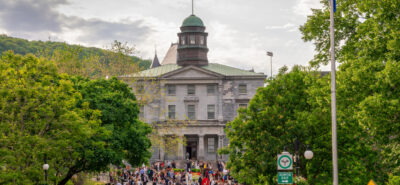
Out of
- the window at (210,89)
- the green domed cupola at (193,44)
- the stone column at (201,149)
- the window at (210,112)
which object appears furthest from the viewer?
the green domed cupola at (193,44)

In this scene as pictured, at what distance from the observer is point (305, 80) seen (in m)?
28.1

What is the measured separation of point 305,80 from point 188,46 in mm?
50274

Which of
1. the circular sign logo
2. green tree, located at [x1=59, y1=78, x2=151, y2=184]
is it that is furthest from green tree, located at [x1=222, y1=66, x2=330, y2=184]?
green tree, located at [x1=59, y1=78, x2=151, y2=184]

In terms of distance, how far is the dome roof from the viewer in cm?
7788

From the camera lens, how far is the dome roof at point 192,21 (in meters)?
77.9

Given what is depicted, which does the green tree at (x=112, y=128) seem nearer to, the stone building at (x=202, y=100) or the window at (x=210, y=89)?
the stone building at (x=202, y=100)

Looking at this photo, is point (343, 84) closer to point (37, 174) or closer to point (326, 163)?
point (326, 163)

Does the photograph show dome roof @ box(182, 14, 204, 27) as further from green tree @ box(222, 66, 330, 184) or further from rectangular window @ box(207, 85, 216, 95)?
green tree @ box(222, 66, 330, 184)

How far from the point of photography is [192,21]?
3071 inches

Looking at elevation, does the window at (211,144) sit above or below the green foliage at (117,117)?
below

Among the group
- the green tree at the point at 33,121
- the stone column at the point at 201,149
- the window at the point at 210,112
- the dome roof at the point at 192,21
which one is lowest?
the stone column at the point at 201,149

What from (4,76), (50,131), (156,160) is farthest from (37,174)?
(156,160)

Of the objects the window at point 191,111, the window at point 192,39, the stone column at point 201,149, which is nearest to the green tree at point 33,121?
the stone column at point 201,149

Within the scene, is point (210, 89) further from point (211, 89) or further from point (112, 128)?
point (112, 128)
